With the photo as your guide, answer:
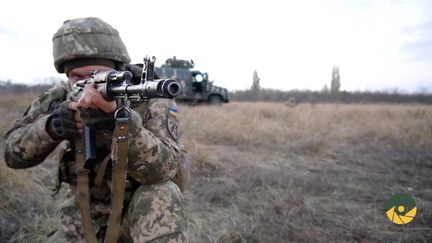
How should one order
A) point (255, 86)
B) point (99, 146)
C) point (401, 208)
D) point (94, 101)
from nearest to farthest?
point (94, 101) < point (401, 208) < point (99, 146) < point (255, 86)

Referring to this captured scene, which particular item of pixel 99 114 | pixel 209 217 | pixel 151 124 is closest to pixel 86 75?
pixel 151 124

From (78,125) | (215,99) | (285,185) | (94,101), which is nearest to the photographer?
(94,101)

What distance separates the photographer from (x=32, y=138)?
179 cm

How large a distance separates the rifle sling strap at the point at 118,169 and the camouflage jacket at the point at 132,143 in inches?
2.3

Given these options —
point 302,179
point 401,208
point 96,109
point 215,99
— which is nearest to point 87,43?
point 96,109

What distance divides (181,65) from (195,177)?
38.7ft

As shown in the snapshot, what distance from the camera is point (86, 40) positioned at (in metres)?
2.00

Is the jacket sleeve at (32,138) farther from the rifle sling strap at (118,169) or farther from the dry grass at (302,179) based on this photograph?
the dry grass at (302,179)

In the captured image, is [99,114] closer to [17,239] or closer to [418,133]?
[17,239]

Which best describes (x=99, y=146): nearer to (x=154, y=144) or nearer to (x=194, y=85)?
(x=154, y=144)

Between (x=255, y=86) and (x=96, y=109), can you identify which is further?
(x=255, y=86)

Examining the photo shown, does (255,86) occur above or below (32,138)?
above

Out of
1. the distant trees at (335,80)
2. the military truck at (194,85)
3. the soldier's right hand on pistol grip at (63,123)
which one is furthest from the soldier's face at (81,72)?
the distant trees at (335,80)

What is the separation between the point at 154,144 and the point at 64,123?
1.54 ft
